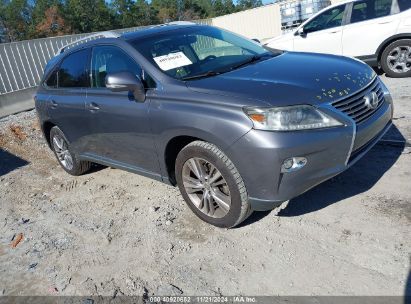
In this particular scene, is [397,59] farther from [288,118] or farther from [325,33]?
[288,118]

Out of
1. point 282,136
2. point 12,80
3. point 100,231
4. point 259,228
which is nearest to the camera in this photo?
point 282,136

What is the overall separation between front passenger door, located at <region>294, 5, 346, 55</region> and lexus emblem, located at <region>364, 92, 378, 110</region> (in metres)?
5.27

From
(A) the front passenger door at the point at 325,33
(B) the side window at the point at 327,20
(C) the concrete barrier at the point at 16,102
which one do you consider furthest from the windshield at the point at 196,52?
(C) the concrete barrier at the point at 16,102

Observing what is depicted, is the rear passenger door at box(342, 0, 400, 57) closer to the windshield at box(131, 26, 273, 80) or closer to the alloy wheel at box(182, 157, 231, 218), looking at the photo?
the windshield at box(131, 26, 273, 80)

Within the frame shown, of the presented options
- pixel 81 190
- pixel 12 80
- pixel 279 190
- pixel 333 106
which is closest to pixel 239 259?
pixel 279 190

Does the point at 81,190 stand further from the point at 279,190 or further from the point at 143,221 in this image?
the point at 279,190

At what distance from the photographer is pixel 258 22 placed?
2750 centimetres

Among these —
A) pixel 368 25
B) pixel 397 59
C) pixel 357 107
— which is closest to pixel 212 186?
pixel 357 107

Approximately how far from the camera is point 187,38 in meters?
4.24

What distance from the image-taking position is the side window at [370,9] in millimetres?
7738

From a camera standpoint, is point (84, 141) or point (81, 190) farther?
point (81, 190)

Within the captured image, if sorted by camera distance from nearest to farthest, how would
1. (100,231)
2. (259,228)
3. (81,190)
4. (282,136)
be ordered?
1. (282,136)
2. (259,228)
3. (100,231)
4. (81,190)

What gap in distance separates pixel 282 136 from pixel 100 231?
7.25ft

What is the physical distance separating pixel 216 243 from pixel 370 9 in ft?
21.7
